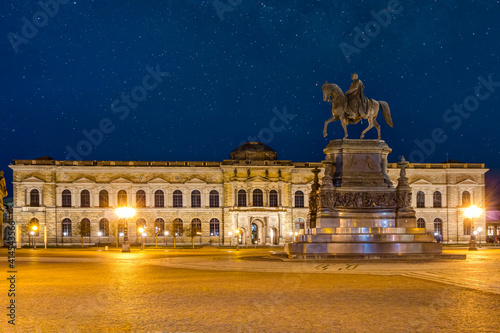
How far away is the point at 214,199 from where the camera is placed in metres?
72.7

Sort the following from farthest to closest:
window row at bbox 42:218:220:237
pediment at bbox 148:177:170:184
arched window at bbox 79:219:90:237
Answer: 1. pediment at bbox 148:177:170:184
2. window row at bbox 42:218:220:237
3. arched window at bbox 79:219:90:237

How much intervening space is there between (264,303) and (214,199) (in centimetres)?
6344

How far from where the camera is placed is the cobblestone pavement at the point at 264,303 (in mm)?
7488

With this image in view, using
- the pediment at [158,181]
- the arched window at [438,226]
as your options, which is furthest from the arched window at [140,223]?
the arched window at [438,226]

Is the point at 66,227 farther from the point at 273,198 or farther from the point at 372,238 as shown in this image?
the point at 372,238

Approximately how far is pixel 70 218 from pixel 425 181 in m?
46.3

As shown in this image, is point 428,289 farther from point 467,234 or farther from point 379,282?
point 467,234

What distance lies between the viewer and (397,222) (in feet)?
71.2

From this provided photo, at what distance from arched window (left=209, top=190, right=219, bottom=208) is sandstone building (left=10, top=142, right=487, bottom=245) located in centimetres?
13

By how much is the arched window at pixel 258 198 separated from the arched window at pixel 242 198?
3.82 ft

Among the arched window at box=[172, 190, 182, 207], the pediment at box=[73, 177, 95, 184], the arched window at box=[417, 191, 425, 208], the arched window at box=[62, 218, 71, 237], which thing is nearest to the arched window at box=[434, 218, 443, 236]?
the arched window at box=[417, 191, 425, 208]

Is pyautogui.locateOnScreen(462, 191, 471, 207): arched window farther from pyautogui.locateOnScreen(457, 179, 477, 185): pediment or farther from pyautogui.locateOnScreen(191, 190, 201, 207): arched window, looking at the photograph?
pyautogui.locateOnScreen(191, 190, 201, 207): arched window

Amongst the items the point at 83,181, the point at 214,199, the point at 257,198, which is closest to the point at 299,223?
the point at 257,198

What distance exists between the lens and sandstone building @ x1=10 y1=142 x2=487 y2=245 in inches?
2749
